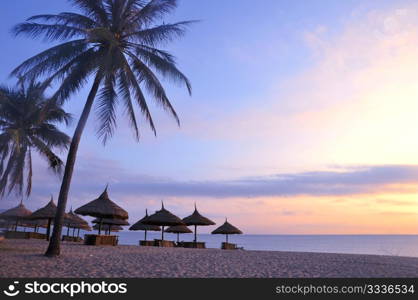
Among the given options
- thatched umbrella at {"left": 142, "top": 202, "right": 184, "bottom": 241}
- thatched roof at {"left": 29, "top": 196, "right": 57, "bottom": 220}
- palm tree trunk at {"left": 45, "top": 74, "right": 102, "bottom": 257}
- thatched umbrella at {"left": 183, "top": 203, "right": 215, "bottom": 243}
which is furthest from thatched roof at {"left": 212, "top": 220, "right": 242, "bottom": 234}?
palm tree trunk at {"left": 45, "top": 74, "right": 102, "bottom": 257}

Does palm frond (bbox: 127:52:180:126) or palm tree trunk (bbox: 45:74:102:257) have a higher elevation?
palm frond (bbox: 127:52:180:126)

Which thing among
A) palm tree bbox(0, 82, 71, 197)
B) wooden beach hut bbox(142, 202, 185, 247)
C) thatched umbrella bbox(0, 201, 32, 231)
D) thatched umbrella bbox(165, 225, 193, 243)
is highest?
palm tree bbox(0, 82, 71, 197)

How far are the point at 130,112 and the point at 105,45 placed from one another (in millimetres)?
2559

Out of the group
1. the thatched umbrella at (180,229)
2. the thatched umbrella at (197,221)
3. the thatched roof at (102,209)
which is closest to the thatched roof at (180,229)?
the thatched umbrella at (180,229)

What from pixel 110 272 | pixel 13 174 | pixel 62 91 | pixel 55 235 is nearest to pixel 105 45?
pixel 62 91

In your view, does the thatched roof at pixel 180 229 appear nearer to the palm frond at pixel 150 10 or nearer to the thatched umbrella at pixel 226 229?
the thatched umbrella at pixel 226 229

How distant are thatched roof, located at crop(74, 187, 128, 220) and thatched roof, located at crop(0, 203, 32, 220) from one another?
10295mm

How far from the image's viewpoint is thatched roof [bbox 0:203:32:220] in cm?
2882

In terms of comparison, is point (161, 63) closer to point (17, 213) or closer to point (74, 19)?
point (74, 19)

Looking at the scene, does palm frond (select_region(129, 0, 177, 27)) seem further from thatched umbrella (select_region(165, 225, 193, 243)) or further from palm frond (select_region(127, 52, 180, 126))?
thatched umbrella (select_region(165, 225, 193, 243))

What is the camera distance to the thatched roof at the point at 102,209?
2081cm

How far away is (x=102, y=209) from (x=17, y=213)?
12084mm

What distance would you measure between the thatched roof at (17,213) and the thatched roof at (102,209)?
1029cm

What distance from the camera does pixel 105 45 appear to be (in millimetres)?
14062
